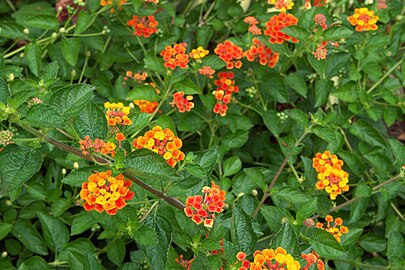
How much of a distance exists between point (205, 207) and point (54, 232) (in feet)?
2.54

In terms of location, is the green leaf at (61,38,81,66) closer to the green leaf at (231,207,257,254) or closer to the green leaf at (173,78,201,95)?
the green leaf at (173,78,201,95)

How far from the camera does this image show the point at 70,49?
7.24ft

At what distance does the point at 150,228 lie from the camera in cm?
146

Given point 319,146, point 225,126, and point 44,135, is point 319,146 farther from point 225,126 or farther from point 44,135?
point 44,135

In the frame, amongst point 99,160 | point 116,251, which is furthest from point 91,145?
point 116,251

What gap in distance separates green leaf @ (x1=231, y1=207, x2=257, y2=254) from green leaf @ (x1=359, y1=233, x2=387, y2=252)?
2.81 feet

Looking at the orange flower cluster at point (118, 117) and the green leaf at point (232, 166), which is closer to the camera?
the orange flower cluster at point (118, 117)

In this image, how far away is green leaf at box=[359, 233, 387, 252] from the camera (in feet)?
→ 7.00

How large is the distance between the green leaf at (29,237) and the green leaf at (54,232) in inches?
2.5

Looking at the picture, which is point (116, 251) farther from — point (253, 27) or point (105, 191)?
point (253, 27)

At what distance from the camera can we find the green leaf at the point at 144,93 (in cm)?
204

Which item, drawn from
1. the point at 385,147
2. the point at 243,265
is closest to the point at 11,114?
the point at 243,265

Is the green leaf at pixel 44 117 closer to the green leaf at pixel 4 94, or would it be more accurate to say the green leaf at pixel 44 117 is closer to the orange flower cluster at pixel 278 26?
the green leaf at pixel 4 94

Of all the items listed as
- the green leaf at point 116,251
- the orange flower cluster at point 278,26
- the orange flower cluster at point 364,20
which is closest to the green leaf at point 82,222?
the green leaf at point 116,251
